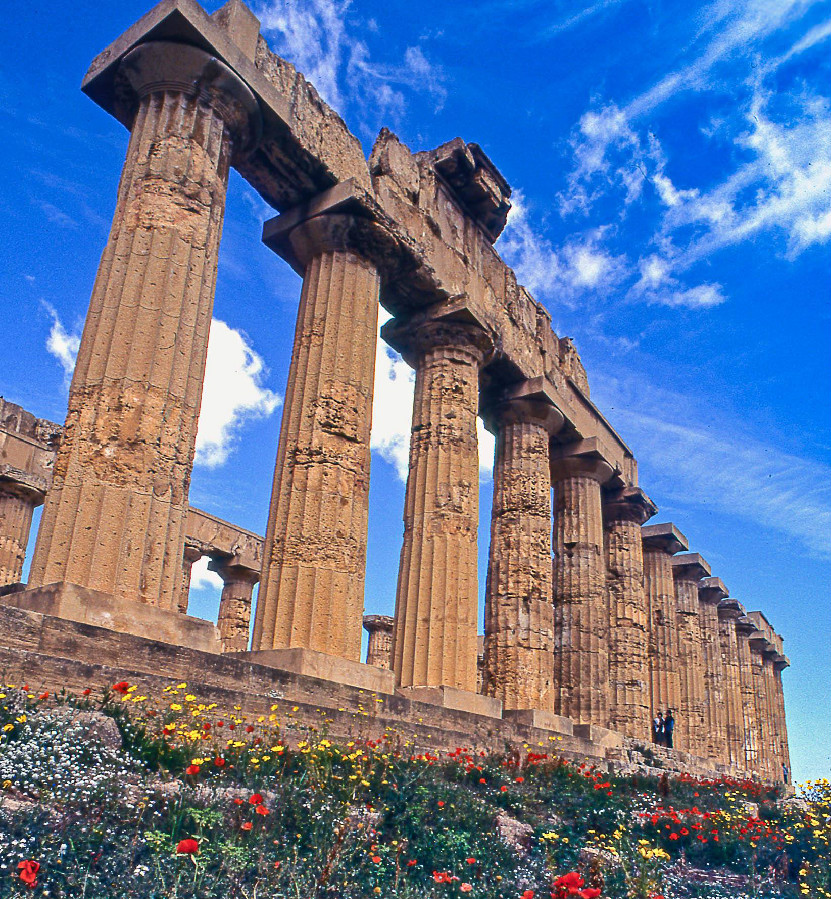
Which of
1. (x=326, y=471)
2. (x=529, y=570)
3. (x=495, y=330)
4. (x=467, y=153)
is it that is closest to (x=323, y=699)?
(x=326, y=471)

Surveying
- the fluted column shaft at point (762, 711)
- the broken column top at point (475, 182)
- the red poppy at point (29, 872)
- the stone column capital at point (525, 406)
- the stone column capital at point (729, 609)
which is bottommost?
the red poppy at point (29, 872)

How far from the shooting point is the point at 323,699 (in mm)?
9680

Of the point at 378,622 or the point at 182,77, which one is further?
the point at 378,622

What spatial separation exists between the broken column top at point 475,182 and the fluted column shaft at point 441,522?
343 centimetres

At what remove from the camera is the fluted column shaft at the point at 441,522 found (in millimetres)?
14812

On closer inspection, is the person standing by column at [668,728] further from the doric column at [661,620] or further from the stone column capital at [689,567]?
the stone column capital at [689,567]

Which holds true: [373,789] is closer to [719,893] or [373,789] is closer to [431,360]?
[719,893]

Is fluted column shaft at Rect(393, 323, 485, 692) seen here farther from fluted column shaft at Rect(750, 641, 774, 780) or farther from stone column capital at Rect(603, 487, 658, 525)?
fluted column shaft at Rect(750, 641, 774, 780)

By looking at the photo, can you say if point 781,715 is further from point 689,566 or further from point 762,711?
point 689,566

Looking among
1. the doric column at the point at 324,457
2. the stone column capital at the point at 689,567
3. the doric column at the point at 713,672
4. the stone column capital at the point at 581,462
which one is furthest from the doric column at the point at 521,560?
the doric column at the point at 713,672

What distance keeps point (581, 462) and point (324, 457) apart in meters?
11.5

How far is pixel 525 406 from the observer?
20.2 m

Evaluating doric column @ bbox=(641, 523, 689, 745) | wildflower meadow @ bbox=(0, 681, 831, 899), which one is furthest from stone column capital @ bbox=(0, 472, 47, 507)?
doric column @ bbox=(641, 523, 689, 745)

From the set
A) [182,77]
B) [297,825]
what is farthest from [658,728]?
[297,825]
